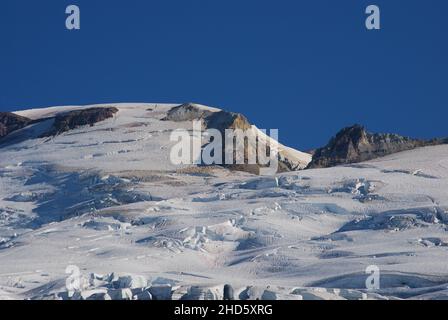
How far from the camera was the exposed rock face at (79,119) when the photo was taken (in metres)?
91.2

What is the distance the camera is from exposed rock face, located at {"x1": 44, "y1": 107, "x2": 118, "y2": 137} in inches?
3590

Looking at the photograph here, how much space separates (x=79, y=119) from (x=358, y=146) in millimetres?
25121

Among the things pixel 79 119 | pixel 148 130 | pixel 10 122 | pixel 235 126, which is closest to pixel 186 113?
pixel 148 130

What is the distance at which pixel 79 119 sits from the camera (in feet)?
306

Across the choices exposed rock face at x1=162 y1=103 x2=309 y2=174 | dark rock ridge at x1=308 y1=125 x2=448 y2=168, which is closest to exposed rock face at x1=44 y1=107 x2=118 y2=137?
exposed rock face at x1=162 y1=103 x2=309 y2=174

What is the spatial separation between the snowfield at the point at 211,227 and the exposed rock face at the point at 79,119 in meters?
7.96

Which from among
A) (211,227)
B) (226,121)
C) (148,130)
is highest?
(226,121)

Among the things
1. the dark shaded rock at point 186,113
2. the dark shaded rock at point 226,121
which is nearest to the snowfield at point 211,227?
the dark shaded rock at point 226,121

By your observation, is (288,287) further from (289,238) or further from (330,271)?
(289,238)

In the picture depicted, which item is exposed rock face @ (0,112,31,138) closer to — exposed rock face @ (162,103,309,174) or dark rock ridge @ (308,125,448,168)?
exposed rock face @ (162,103,309,174)

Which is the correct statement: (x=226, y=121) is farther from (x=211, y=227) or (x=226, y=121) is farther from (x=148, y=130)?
(x=211, y=227)
